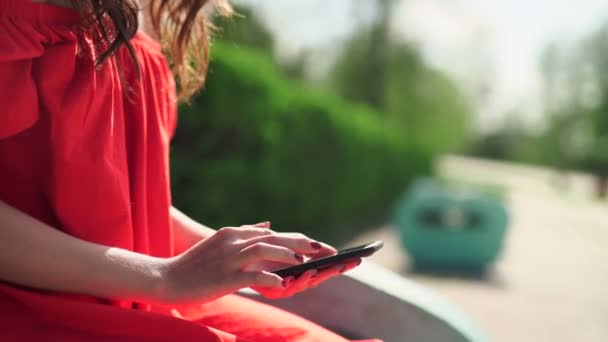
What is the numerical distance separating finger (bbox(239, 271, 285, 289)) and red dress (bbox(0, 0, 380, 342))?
13 cm

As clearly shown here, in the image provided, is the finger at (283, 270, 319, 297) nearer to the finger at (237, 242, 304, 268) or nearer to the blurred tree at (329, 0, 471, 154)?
the finger at (237, 242, 304, 268)

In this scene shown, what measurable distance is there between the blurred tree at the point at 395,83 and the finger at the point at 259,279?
66.7 ft

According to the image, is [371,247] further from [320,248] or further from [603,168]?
[603,168]

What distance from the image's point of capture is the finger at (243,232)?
1058 mm

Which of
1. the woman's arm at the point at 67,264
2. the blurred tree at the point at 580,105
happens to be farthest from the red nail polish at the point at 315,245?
the blurred tree at the point at 580,105

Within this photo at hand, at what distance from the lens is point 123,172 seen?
1168mm

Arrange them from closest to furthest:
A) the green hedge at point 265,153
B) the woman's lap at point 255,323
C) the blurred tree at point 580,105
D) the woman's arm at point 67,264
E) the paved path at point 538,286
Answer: the woman's arm at point 67,264 < the woman's lap at point 255,323 < the green hedge at point 265,153 < the paved path at point 538,286 < the blurred tree at point 580,105

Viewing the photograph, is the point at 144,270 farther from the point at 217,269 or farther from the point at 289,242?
the point at 289,242

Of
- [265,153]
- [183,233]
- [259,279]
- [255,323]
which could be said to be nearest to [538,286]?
[265,153]

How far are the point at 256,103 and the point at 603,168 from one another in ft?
93.9

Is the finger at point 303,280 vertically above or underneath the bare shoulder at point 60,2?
underneath

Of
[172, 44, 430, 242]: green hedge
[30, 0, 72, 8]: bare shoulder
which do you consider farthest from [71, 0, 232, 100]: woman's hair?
[172, 44, 430, 242]: green hedge

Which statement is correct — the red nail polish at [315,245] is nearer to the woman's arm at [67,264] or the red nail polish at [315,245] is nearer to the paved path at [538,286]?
the woman's arm at [67,264]

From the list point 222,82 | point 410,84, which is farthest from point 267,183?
point 410,84
